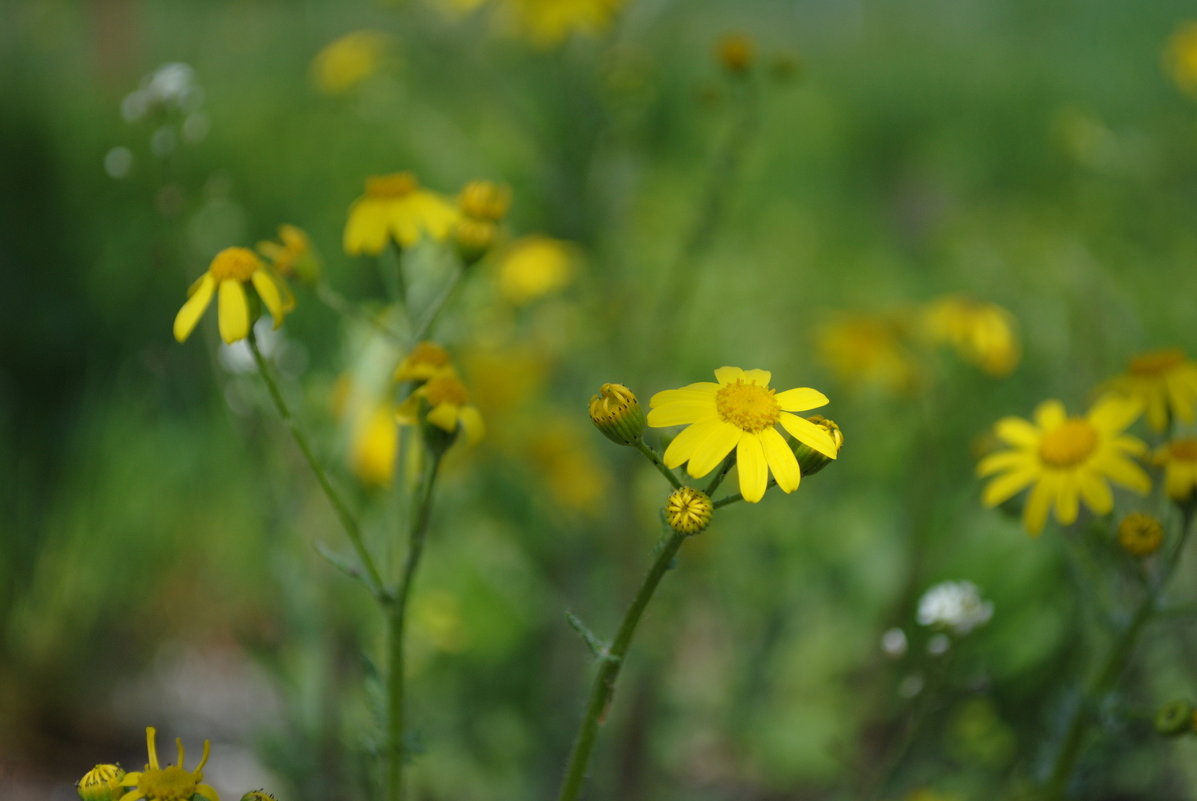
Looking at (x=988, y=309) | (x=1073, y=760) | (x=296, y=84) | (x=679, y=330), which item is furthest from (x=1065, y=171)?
(x=1073, y=760)

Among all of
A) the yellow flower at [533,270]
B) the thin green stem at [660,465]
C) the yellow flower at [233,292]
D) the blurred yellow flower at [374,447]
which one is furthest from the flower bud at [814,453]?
the yellow flower at [533,270]

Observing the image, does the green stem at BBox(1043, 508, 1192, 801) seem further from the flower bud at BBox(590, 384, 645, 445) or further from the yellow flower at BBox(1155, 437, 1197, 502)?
the flower bud at BBox(590, 384, 645, 445)

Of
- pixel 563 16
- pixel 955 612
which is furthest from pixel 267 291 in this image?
pixel 563 16

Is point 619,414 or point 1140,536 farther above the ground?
point 1140,536

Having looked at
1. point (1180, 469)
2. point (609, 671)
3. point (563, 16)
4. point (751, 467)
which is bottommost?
point (609, 671)

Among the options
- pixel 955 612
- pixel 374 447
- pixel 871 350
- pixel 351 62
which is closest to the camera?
pixel 955 612

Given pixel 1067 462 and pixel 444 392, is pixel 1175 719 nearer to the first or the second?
pixel 1067 462

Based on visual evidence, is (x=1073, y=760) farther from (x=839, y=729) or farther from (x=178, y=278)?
(x=178, y=278)

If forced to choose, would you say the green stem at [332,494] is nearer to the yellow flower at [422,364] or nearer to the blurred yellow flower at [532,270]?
the yellow flower at [422,364]
